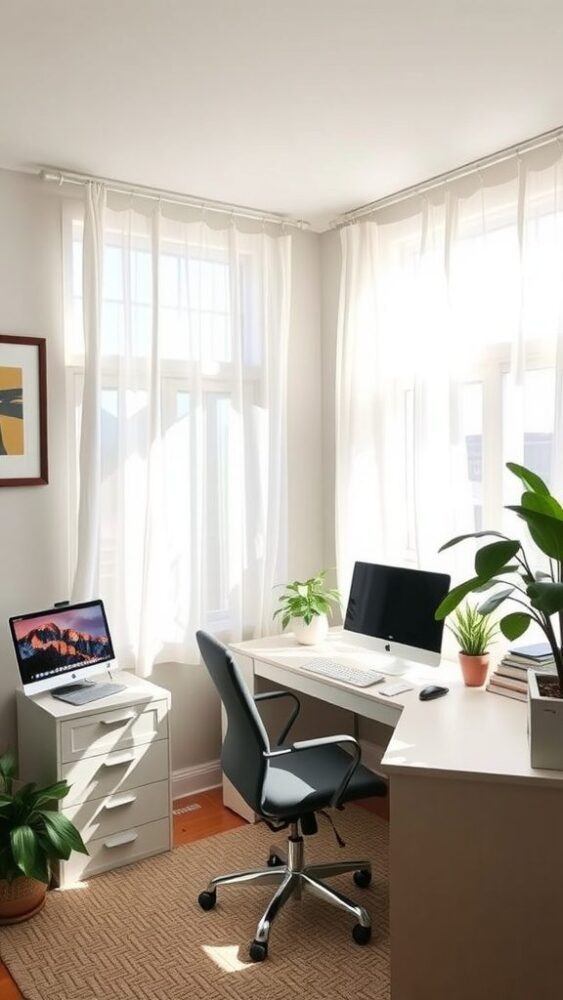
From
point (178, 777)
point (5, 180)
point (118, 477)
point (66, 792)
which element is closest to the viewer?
point (66, 792)

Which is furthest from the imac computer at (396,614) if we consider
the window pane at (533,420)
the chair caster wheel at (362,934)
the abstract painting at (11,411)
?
the abstract painting at (11,411)

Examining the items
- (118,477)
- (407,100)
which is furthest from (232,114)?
(118,477)

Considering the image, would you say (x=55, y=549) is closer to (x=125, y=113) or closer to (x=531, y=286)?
(x=125, y=113)

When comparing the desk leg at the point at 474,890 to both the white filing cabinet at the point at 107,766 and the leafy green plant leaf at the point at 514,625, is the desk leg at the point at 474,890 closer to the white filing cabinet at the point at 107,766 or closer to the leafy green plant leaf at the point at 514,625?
the leafy green plant leaf at the point at 514,625

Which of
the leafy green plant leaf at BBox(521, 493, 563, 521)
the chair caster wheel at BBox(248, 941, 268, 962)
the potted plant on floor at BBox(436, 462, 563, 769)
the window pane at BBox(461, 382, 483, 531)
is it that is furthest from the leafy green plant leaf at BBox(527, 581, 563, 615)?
the chair caster wheel at BBox(248, 941, 268, 962)

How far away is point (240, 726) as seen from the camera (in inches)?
98.1

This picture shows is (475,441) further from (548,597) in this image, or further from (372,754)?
(372,754)

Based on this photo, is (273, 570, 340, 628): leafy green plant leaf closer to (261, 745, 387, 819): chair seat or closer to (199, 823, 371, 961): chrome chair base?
(261, 745, 387, 819): chair seat

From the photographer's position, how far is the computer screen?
2.87 m

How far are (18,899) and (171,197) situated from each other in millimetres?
2741

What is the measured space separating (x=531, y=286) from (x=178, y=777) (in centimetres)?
255

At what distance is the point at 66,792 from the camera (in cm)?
268

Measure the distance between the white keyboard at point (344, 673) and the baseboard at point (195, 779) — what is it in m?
0.93

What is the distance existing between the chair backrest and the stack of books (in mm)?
819
